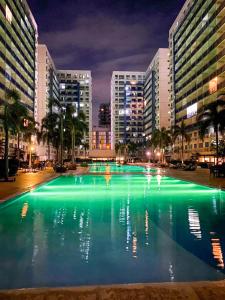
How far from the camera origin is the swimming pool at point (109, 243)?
6.57 m

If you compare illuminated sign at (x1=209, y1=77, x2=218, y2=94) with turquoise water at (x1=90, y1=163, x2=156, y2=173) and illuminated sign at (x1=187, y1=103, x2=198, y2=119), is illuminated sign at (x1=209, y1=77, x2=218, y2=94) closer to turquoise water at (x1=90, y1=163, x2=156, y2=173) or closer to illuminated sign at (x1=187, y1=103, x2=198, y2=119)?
illuminated sign at (x1=187, y1=103, x2=198, y2=119)

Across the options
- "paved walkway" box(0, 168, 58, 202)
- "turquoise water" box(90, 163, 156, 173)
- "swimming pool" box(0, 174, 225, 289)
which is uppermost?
"turquoise water" box(90, 163, 156, 173)

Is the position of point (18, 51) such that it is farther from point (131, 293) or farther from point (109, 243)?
point (131, 293)

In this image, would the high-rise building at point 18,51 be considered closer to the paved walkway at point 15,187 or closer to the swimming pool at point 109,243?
the paved walkway at point 15,187

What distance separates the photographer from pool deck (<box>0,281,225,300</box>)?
15.3ft

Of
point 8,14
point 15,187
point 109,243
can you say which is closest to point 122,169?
point 15,187

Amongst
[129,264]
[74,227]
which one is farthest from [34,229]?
[129,264]

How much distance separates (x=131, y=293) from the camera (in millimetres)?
4812

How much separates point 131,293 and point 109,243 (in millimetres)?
4336

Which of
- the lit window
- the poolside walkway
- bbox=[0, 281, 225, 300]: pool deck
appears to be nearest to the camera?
bbox=[0, 281, 225, 300]: pool deck

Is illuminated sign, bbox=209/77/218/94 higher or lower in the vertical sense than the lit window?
lower

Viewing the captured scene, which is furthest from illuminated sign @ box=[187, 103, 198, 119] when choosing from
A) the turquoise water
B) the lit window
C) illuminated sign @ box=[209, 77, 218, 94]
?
the lit window

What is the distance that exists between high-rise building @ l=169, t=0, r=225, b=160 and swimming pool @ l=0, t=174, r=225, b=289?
72.1 meters

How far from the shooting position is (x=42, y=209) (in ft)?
49.2
